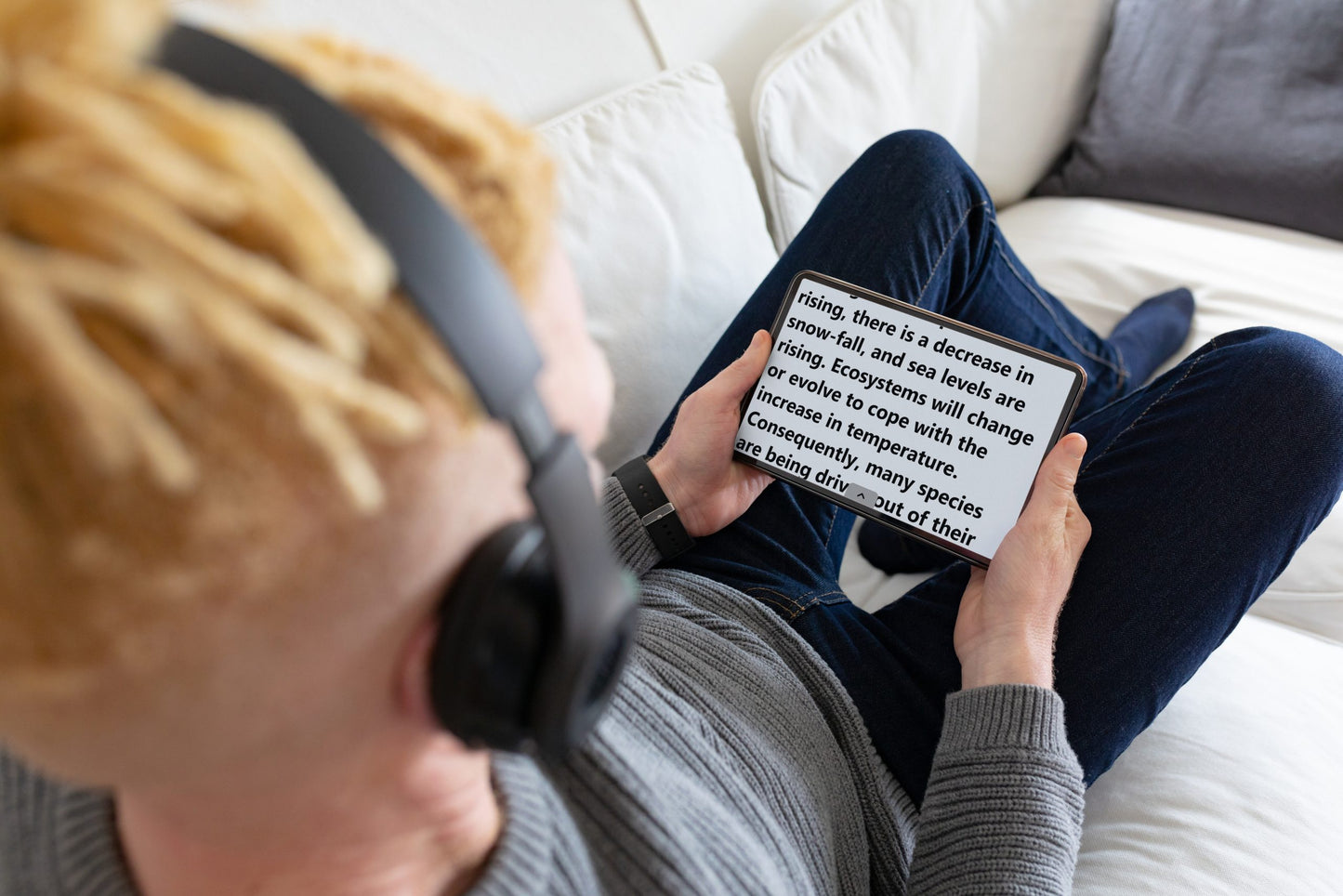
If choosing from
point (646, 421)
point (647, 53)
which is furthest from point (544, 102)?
point (646, 421)

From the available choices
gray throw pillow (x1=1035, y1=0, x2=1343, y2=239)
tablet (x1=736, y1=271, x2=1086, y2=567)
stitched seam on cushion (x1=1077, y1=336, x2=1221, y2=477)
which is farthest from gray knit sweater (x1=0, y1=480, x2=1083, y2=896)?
gray throw pillow (x1=1035, y1=0, x2=1343, y2=239)

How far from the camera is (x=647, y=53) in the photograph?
1.22 metres

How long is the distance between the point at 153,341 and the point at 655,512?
0.61 m

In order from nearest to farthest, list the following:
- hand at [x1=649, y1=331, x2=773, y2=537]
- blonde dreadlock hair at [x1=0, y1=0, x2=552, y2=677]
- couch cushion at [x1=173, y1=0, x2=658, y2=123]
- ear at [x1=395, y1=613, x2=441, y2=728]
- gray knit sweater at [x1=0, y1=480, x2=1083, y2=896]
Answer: blonde dreadlock hair at [x1=0, y1=0, x2=552, y2=677] → ear at [x1=395, y1=613, x2=441, y2=728] → gray knit sweater at [x1=0, y1=480, x2=1083, y2=896] → hand at [x1=649, y1=331, x2=773, y2=537] → couch cushion at [x1=173, y1=0, x2=658, y2=123]

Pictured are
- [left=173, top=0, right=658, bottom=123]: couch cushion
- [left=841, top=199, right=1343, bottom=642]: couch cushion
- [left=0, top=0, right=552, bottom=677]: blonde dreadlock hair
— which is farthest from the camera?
[left=841, top=199, right=1343, bottom=642]: couch cushion

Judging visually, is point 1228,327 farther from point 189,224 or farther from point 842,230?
point 189,224

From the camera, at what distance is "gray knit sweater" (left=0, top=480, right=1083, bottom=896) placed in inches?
20.0

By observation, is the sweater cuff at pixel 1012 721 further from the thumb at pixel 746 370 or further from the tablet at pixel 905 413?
the thumb at pixel 746 370

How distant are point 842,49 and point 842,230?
49 cm

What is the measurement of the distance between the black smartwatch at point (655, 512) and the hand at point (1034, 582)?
0.27 m

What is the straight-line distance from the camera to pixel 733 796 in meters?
0.63

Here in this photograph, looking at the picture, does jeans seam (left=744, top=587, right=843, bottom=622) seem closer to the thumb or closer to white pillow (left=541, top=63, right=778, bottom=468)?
the thumb

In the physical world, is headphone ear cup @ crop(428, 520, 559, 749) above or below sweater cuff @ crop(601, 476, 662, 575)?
above

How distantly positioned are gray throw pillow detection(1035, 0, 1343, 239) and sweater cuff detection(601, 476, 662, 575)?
1038mm
